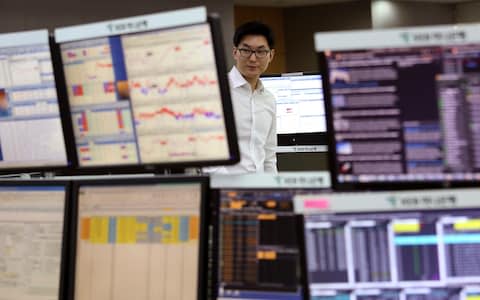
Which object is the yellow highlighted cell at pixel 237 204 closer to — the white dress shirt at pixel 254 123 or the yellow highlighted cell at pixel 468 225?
the yellow highlighted cell at pixel 468 225

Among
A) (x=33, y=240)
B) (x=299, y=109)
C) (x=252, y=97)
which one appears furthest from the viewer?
(x=299, y=109)

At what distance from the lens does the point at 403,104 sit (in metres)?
1.37

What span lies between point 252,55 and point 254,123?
35 cm

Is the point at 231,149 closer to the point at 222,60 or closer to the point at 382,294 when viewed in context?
the point at 222,60

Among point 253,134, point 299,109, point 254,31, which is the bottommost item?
point 253,134

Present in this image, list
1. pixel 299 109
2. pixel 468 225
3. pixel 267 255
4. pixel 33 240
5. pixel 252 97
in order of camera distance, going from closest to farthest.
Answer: pixel 468 225
pixel 267 255
pixel 33 240
pixel 252 97
pixel 299 109

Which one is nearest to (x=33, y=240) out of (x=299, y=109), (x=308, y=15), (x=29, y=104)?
(x=29, y=104)

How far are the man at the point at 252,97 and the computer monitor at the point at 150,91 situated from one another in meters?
1.27

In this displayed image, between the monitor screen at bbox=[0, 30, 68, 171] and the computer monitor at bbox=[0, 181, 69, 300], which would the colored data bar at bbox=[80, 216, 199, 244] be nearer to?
the computer monitor at bbox=[0, 181, 69, 300]

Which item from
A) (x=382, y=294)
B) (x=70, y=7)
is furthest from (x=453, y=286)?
(x=70, y=7)

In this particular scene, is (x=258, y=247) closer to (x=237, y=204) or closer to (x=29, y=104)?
(x=237, y=204)

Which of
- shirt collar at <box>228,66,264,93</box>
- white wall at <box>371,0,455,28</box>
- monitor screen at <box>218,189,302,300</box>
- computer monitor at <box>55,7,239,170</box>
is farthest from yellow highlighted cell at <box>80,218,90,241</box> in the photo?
white wall at <box>371,0,455,28</box>

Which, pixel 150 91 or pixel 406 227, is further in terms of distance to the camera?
pixel 150 91

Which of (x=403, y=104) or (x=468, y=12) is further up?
(x=468, y=12)
